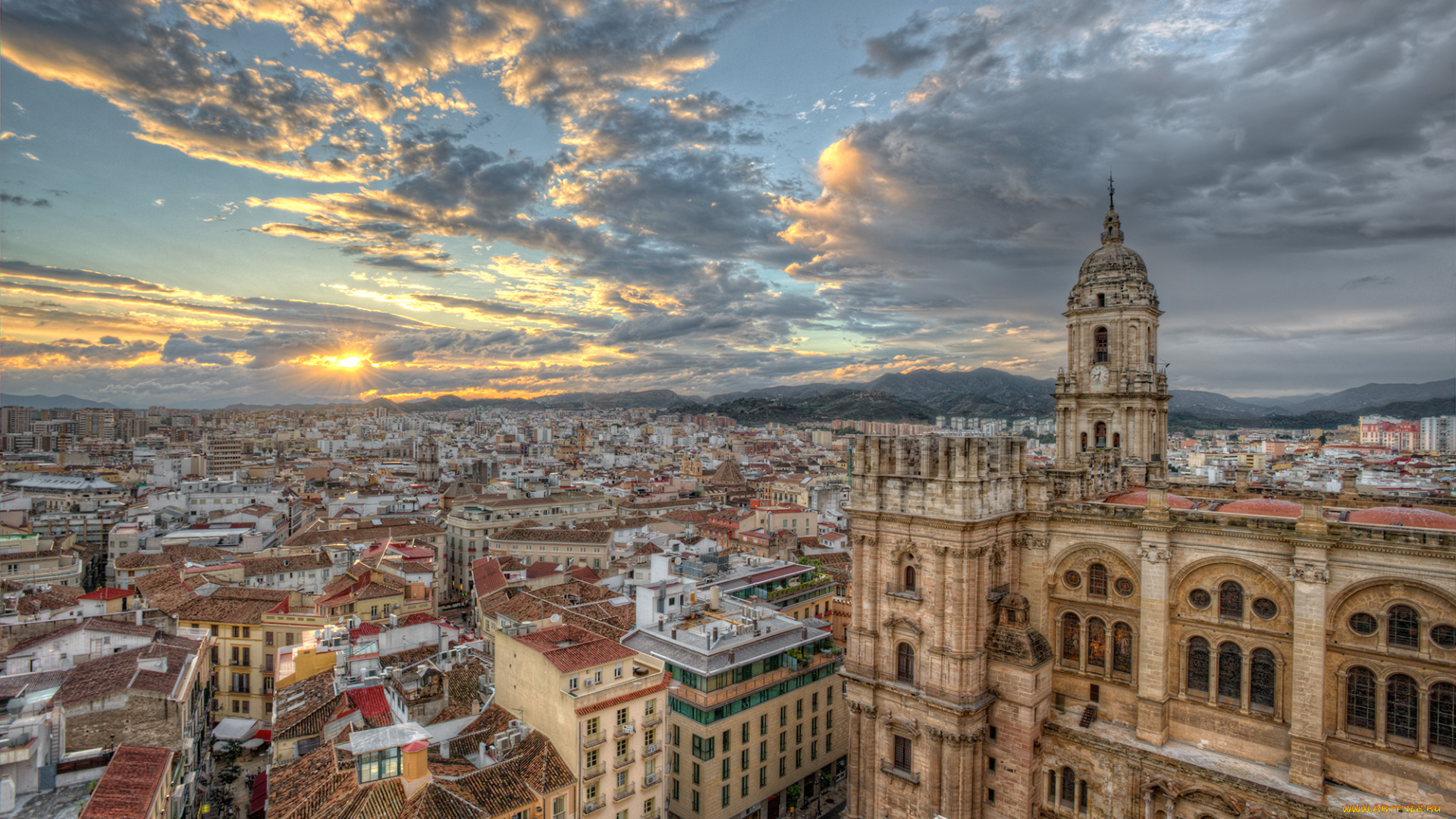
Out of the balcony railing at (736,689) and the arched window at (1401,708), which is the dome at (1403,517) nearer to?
the arched window at (1401,708)

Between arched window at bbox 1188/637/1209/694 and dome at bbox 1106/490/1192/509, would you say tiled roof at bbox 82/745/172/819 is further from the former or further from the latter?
arched window at bbox 1188/637/1209/694

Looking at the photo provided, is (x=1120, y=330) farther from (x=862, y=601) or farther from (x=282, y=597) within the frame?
Result: (x=282, y=597)

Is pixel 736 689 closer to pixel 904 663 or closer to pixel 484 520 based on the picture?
pixel 904 663

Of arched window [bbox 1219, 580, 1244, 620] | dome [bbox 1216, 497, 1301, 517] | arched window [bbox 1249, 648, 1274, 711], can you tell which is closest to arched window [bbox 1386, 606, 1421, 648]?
arched window [bbox 1249, 648, 1274, 711]

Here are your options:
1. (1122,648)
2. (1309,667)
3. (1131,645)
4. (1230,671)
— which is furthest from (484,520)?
(1309,667)

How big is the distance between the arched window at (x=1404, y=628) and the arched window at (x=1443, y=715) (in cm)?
141

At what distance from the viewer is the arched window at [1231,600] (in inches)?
1102

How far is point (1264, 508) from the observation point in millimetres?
29781

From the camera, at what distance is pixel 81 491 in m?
99.6

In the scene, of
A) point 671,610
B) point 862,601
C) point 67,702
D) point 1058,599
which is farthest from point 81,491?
point 1058,599

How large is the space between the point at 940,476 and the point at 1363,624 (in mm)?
15042

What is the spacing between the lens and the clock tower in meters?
39.4

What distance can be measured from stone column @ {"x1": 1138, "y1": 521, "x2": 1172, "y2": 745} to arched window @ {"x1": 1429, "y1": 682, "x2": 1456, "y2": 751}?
25.3 feet

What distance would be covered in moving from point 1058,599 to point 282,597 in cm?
5101
